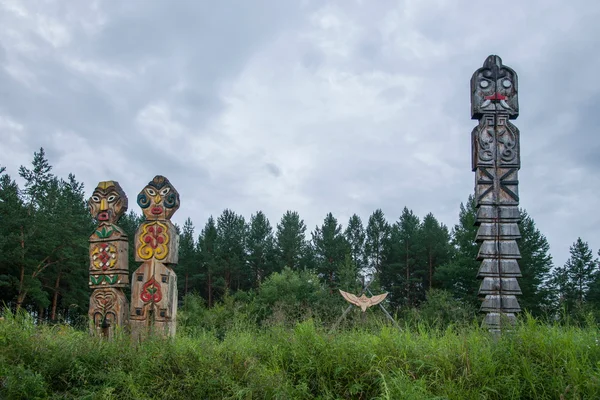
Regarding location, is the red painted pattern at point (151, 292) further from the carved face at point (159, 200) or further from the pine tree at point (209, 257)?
the pine tree at point (209, 257)

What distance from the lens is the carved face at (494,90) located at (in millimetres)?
9680

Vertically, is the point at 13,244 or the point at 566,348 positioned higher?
the point at 13,244

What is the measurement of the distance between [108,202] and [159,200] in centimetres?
127

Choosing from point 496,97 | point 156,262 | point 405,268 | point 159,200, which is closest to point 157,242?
point 156,262

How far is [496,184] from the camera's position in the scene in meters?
9.37

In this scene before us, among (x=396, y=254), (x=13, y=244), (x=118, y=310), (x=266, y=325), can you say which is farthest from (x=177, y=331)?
(x=396, y=254)

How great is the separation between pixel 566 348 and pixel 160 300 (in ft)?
20.4

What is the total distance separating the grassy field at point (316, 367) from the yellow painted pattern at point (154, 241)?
2736 mm

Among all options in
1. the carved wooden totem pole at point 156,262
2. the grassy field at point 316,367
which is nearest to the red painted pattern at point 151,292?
the carved wooden totem pole at point 156,262

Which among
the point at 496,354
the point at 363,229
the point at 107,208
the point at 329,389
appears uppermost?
the point at 363,229

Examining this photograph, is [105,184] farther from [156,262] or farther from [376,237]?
[376,237]

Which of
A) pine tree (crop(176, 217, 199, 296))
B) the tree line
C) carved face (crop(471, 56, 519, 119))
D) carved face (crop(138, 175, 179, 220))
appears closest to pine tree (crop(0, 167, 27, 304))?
the tree line

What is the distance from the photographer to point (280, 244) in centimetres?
4359

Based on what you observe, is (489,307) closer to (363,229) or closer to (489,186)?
(489,186)
